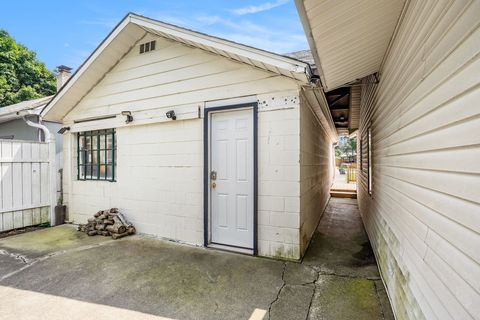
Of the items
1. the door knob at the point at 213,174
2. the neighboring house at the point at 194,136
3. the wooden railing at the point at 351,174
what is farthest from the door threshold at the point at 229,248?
the wooden railing at the point at 351,174

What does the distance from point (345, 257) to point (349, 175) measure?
11.8 meters

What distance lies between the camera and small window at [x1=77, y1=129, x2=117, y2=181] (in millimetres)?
5250

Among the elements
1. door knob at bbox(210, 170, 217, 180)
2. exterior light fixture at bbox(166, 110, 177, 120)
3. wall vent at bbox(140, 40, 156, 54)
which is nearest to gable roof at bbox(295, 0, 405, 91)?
door knob at bbox(210, 170, 217, 180)

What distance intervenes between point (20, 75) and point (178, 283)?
22.4 m

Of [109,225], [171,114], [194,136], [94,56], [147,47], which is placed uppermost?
[147,47]

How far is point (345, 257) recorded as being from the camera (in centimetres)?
368

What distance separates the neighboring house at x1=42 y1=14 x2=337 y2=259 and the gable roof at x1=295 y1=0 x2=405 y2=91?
0.40 meters

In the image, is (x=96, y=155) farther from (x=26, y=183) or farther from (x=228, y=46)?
(x=228, y=46)

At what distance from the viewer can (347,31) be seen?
7.59ft

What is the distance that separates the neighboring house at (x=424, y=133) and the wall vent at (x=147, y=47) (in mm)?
3357

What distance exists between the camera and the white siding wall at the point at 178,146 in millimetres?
3518

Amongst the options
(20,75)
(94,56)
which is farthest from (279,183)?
(20,75)

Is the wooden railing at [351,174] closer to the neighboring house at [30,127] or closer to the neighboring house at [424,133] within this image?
the neighboring house at [424,133]

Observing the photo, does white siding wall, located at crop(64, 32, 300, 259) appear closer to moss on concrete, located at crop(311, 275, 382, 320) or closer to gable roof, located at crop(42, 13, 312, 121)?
gable roof, located at crop(42, 13, 312, 121)
